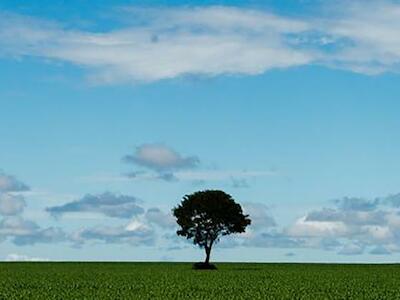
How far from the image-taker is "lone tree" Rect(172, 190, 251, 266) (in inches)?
4427

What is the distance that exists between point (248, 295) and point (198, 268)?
58.5 metres

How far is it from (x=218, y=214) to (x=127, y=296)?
56.8 metres

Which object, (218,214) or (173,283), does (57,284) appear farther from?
(218,214)

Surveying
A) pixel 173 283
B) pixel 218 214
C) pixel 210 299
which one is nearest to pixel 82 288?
pixel 173 283

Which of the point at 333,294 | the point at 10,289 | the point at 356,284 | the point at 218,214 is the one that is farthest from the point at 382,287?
the point at 218,214

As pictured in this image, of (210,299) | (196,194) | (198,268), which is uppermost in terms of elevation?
(196,194)

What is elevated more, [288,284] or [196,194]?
[196,194]

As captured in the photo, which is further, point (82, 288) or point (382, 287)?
point (382, 287)

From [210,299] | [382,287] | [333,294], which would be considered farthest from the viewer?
[382,287]

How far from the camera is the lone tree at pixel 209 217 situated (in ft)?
369

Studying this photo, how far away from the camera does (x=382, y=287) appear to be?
69562 mm

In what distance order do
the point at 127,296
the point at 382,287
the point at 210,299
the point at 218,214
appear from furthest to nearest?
1. the point at 218,214
2. the point at 382,287
3. the point at 127,296
4. the point at 210,299

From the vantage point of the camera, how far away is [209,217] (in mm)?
112438

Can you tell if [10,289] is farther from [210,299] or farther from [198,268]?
[198,268]
